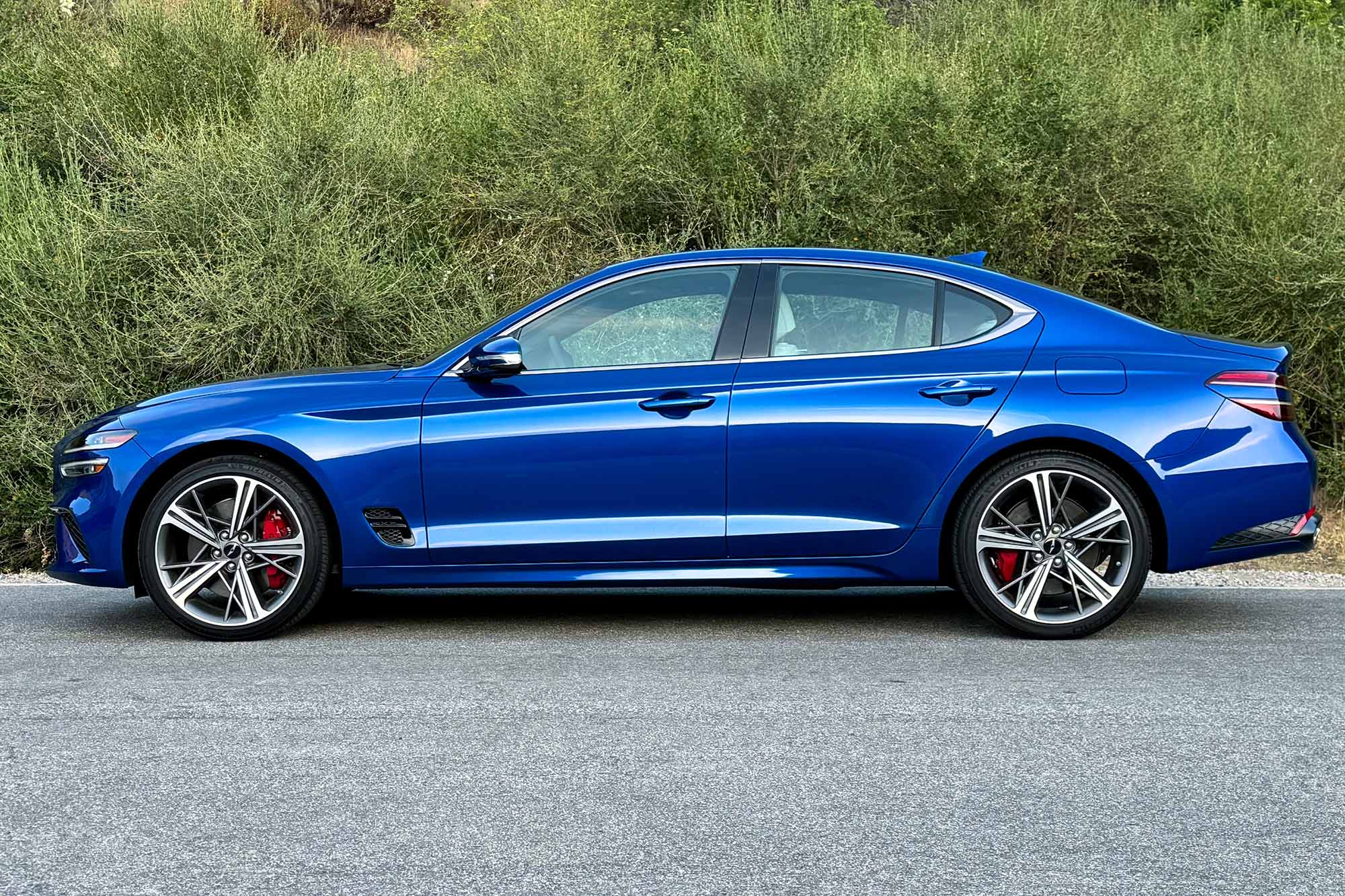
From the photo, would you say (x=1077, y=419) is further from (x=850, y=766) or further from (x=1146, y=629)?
(x=850, y=766)

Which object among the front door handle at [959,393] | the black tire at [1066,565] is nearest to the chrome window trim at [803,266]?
the front door handle at [959,393]

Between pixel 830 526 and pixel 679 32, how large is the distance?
12246 millimetres

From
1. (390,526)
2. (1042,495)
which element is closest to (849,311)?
(1042,495)

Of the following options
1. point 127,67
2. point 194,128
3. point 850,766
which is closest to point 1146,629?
point 850,766

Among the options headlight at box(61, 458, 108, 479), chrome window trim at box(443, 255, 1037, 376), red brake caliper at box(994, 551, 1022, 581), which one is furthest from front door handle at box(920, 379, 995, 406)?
headlight at box(61, 458, 108, 479)

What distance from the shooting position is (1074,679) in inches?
228

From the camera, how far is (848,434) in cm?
637

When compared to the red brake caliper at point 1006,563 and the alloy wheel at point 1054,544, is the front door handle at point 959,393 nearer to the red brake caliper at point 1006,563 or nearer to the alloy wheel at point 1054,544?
the alloy wheel at point 1054,544

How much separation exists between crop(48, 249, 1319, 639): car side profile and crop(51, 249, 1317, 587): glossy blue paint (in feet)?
0.03

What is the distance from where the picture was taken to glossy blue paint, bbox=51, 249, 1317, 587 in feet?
20.9

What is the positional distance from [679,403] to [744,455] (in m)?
0.36

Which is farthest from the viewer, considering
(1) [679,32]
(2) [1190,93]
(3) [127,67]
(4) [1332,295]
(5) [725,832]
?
(1) [679,32]

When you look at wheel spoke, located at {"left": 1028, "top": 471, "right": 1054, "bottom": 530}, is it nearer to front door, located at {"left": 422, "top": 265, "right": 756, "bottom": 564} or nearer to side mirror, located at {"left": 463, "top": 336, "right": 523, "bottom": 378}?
front door, located at {"left": 422, "top": 265, "right": 756, "bottom": 564}

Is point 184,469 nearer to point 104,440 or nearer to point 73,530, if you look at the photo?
point 104,440
